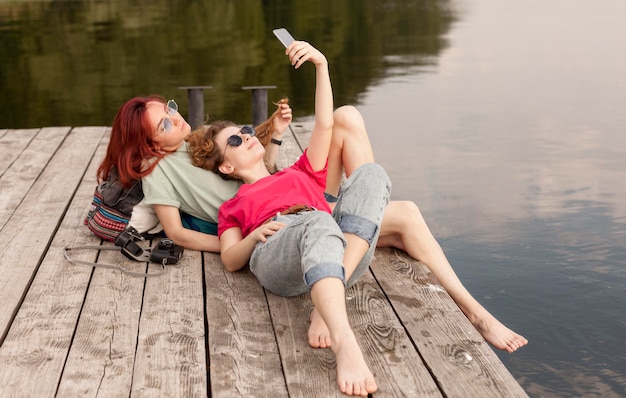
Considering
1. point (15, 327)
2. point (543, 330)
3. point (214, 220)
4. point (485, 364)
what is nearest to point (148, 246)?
point (214, 220)

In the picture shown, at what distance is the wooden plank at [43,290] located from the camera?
3.11 metres

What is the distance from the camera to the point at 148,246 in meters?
4.40

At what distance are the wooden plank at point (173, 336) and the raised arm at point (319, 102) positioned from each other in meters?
0.78

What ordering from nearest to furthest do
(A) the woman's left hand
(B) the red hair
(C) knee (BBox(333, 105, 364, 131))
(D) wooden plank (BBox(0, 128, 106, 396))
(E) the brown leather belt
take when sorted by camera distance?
(D) wooden plank (BBox(0, 128, 106, 396))
(E) the brown leather belt
(B) the red hair
(C) knee (BBox(333, 105, 364, 131))
(A) the woman's left hand

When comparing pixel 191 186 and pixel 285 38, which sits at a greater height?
pixel 285 38

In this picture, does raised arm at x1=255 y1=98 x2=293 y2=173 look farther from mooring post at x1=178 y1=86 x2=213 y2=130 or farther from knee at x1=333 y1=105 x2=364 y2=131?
mooring post at x1=178 y1=86 x2=213 y2=130

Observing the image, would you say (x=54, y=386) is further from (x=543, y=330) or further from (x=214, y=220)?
(x=543, y=330)

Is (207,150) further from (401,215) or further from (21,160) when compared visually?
(21,160)

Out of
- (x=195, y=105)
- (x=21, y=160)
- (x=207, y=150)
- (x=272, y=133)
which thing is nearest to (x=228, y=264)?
(x=207, y=150)

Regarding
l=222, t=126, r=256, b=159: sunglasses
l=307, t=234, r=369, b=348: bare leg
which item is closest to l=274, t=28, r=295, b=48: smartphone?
l=222, t=126, r=256, b=159: sunglasses

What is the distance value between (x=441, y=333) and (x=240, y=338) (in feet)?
2.57

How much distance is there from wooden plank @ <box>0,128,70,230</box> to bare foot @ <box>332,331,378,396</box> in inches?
99.4

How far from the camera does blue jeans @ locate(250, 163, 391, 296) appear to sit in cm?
315

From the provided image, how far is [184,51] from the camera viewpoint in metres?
19.4
